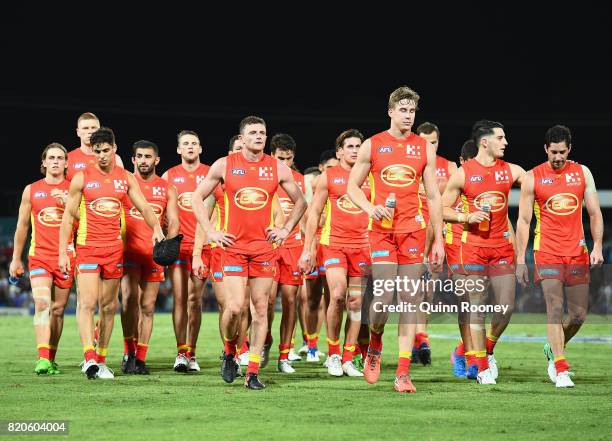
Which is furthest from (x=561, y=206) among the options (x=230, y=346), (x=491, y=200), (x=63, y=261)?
(x=63, y=261)

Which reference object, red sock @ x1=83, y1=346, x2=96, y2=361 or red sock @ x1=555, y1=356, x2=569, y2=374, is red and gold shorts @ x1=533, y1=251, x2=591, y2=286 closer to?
red sock @ x1=555, y1=356, x2=569, y2=374

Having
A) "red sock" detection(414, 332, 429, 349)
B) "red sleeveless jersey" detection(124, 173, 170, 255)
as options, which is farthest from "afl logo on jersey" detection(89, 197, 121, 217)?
"red sock" detection(414, 332, 429, 349)

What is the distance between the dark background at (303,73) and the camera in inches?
1678

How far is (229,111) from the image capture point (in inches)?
1779

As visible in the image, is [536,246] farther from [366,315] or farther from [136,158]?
[136,158]

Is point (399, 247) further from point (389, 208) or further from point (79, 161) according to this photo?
point (79, 161)

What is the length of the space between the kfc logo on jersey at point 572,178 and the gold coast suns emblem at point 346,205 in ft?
9.01

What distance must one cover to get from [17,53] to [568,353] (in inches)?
1283

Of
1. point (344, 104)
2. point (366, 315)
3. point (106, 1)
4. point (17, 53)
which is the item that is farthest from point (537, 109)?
point (366, 315)

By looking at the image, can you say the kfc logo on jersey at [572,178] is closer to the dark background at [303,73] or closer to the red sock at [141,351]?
the red sock at [141,351]

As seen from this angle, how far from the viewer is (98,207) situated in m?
11.4

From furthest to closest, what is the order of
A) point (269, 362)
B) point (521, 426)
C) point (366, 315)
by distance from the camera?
point (269, 362)
point (366, 315)
point (521, 426)

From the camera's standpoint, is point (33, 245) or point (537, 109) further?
point (537, 109)

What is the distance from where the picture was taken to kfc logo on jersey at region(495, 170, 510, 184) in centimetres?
1104
